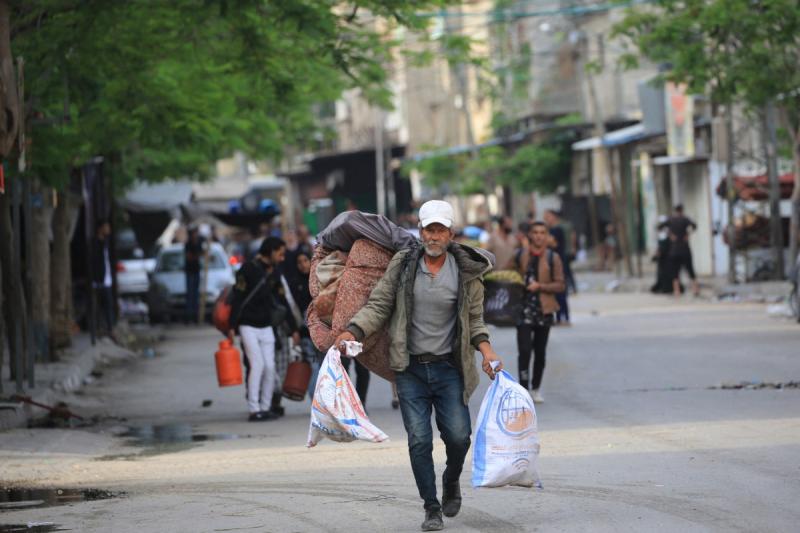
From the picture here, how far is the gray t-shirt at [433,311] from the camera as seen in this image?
27.0ft

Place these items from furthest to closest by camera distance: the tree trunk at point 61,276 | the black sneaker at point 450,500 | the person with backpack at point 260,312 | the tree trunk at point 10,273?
the tree trunk at point 61,276 < the tree trunk at point 10,273 < the person with backpack at point 260,312 < the black sneaker at point 450,500

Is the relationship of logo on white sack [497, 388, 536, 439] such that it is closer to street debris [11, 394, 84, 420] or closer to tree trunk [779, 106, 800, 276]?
street debris [11, 394, 84, 420]

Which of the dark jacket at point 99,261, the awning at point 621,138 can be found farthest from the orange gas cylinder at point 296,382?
the awning at point 621,138

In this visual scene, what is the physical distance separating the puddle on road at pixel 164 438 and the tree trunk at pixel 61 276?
8652mm

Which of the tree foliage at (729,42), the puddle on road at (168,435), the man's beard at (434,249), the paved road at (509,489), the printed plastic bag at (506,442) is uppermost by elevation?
the tree foliage at (729,42)

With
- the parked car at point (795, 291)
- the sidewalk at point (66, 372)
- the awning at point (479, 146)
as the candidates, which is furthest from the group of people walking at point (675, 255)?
the awning at point (479, 146)

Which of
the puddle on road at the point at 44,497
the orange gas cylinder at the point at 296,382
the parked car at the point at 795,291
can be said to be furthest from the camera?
the parked car at the point at 795,291

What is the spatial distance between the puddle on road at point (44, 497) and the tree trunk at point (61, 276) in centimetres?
1263

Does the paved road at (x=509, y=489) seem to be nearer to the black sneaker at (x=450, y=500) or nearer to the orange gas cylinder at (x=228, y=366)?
the black sneaker at (x=450, y=500)

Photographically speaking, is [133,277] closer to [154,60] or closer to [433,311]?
[154,60]

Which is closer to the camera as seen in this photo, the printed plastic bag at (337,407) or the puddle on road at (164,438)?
the printed plastic bag at (337,407)

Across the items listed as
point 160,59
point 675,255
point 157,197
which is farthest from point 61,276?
point 157,197

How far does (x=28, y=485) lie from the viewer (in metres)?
10.9

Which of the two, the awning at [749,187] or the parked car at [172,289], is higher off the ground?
the awning at [749,187]
